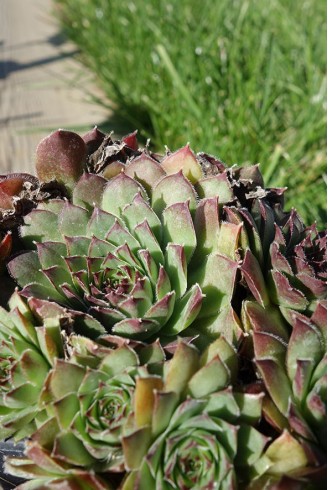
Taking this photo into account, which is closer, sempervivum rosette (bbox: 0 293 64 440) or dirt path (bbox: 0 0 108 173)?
sempervivum rosette (bbox: 0 293 64 440)

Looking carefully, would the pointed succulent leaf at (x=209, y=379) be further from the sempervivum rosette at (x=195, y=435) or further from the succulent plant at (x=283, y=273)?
the succulent plant at (x=283, y=273)

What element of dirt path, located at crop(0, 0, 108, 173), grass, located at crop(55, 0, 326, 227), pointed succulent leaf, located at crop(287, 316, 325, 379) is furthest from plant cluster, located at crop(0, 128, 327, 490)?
dirt path, located at crop(0, 0, 108, 173)

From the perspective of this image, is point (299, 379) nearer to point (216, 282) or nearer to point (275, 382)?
point (275, 382)

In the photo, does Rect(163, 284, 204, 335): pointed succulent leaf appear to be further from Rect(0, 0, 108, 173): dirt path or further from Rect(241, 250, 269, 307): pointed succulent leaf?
Rect(0, 0, 108, 173): dirt path

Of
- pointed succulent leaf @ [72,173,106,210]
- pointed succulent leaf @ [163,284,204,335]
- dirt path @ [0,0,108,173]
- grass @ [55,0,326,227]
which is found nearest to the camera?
pointed succulent leaf @ [163,284,204,335]

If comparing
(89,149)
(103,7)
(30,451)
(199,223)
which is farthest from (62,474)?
(103,7)

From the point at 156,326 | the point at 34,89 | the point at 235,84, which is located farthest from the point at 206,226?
the point at 34,89

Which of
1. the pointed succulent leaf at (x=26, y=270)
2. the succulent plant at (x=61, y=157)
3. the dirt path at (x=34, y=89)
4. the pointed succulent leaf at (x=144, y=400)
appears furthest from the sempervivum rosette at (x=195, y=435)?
the dirt path at (x=34, y=89)

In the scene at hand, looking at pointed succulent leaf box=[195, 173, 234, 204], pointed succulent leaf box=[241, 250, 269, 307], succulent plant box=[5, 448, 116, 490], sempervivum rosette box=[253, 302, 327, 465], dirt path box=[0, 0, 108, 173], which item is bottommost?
dirt path box=[0, 0, 108, 173]
